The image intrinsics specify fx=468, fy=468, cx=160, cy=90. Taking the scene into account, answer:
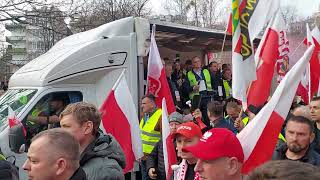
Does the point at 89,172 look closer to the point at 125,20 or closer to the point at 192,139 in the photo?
the point at 192,139

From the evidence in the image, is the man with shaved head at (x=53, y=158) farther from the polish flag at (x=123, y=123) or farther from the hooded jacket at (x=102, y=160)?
the polish flag at (x=123, y=123)

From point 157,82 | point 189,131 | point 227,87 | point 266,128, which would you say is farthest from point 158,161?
point 227,87

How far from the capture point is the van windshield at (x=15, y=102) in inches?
283

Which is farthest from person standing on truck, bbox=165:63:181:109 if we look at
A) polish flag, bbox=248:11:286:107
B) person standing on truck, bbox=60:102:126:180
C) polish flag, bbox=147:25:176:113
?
person standing on truck, bbox=60:102:126:180

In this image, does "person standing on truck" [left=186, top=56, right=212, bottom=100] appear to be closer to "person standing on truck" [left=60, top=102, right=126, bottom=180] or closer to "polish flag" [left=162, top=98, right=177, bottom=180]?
"polish flag" [left=162, top=98, right=177, bottom=180]

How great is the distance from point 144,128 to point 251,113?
245 centimetres

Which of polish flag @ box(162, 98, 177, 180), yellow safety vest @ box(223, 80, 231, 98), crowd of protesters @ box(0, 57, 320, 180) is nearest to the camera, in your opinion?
crowd of protesters @ box(0, 57, 320, 180)

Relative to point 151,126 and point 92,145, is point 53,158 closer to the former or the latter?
point 92,145

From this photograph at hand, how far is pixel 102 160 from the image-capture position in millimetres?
3303

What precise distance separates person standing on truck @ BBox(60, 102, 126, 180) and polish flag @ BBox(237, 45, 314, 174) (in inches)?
40.0

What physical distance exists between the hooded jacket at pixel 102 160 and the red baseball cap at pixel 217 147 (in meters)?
0.75

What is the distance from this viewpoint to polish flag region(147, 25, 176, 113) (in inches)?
272

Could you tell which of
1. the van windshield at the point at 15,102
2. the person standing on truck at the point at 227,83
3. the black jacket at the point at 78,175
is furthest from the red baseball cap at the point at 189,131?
the person standing on truck at the point at 227,83

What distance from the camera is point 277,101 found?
392 cm
